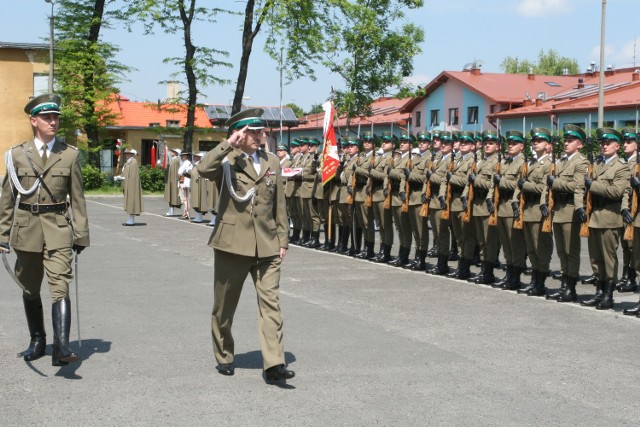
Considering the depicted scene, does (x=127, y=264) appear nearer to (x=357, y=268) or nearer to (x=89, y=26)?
(x=357, y=268)

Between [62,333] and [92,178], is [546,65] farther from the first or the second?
[62,333]

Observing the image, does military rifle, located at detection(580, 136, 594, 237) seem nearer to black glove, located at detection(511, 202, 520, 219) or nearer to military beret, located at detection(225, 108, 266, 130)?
black glove, located at detection(511, 202, 520, 219)

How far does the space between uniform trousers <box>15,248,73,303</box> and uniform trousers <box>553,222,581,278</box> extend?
619 cm

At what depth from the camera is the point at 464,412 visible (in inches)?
230

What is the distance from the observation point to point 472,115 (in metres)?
59.8

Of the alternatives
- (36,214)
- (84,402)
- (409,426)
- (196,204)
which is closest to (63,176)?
(36,214)

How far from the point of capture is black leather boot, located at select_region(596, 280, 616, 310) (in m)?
10.3

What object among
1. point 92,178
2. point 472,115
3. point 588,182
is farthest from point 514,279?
point 472,115

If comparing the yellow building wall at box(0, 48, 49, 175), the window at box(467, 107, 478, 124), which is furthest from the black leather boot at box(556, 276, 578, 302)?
the window at box(467, 107, 478, 124)

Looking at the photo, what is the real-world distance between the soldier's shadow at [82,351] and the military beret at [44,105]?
76.8 inches

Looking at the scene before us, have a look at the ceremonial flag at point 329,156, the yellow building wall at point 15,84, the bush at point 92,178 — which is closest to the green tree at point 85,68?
the bush at point 92,178

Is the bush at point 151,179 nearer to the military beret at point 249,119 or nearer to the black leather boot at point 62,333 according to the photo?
the black leather boot at point 62,333

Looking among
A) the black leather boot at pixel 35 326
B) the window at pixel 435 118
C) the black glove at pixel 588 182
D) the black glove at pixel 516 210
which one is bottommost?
the black leather boot at pixel 35 326

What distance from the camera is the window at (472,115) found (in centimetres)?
5936
